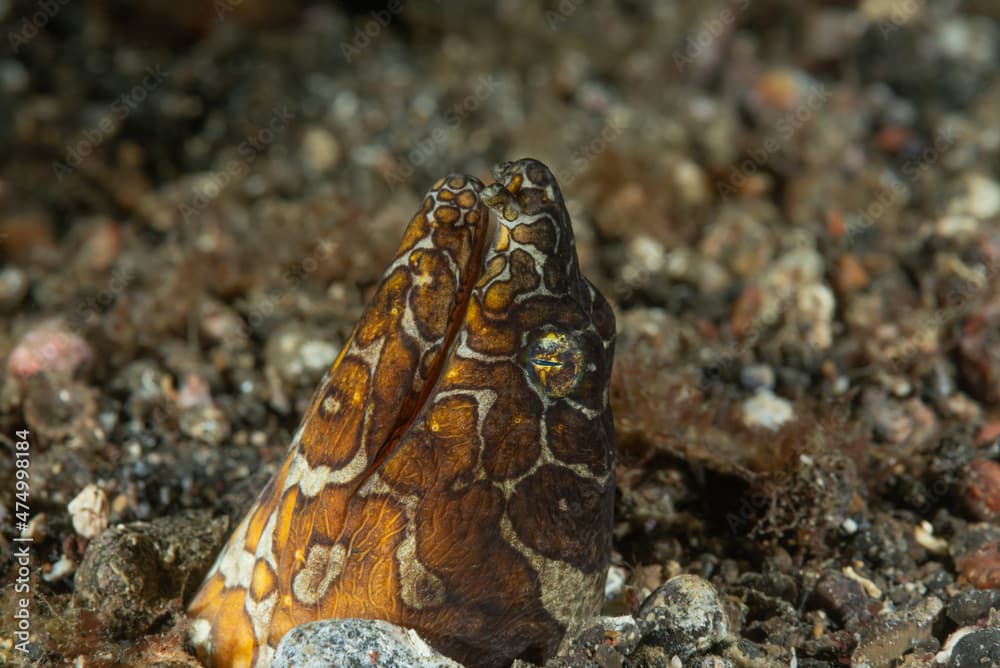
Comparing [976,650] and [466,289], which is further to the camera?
[976,650]

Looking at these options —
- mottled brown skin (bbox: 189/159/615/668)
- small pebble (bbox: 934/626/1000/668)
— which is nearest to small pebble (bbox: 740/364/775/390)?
small pebble (bbox: 934/626/1000/668)

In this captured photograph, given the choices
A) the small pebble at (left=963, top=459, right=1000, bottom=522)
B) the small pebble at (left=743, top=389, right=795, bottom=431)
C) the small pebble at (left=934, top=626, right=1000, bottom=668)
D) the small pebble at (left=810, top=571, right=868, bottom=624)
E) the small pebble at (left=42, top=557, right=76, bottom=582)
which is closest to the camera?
the small pebble at (left=934, top=626, right=1000, bottom=668)

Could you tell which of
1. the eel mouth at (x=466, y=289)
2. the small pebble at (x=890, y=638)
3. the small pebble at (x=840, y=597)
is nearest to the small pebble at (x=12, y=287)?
the eel mouth at (x=466, y=289)

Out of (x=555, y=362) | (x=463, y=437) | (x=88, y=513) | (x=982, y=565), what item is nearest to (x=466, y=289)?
(x=555, y=362)

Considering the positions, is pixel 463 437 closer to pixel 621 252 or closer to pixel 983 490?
pixel 983 490

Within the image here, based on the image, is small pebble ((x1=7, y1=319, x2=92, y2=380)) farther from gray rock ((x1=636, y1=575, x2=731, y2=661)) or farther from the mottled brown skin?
gray rock ((x1=636, y1=575, x2=731, y2=661))

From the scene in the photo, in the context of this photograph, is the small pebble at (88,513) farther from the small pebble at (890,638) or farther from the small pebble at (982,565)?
the small pebble at (982,565)
